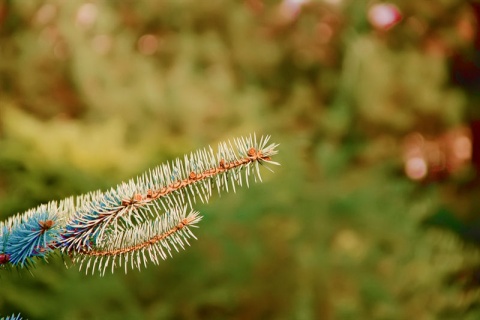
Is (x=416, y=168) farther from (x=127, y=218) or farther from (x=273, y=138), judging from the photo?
(x=127, y=218)

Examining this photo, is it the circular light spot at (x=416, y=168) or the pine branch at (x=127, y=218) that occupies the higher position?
the circular light spot at (x=416, y=168)

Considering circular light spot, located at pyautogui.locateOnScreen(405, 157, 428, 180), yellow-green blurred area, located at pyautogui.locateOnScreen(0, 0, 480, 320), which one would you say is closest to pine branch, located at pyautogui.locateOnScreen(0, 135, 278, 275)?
yellow-green blurred area, located at pyautogui.locateOnScreen(0, 0, 480, 320)

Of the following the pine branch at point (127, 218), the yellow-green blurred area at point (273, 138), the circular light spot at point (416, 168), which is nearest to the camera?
the pine branch at point (127, 218)

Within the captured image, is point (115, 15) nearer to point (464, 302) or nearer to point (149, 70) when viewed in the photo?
point (149, 70)

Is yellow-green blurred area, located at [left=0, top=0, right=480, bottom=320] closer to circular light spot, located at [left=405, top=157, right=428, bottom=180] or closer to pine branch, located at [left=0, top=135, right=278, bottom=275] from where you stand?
circular light spot, located at [left=405, top=157, right=428, bottom=180]

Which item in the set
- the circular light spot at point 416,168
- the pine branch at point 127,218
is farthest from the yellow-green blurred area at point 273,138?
the pine branch at point 127,218

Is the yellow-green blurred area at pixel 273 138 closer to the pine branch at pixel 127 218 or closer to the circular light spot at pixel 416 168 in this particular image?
the circular light spot at pixel 416 168

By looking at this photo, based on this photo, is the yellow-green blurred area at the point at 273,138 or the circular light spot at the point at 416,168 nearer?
the yellow-green blurred area at the point at 273,138

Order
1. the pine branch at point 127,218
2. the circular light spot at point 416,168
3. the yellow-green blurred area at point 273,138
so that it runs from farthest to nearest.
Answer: the circular light spot at point 416,168, the yellow-green blurred area at point 273,138, the pine branch at point 127,218

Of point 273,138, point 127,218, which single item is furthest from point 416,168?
point 127,218
